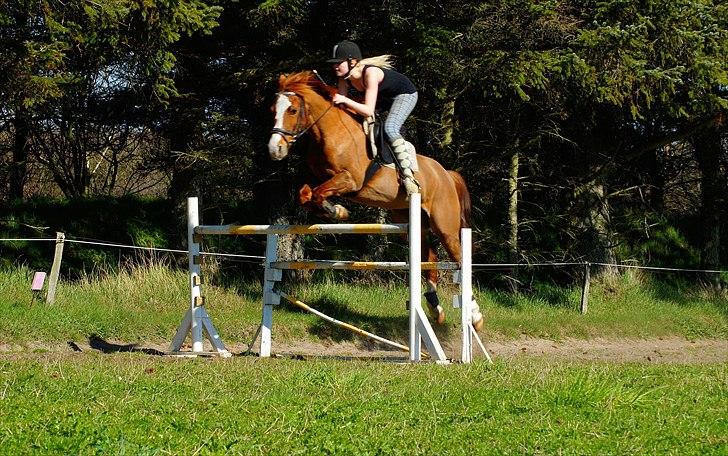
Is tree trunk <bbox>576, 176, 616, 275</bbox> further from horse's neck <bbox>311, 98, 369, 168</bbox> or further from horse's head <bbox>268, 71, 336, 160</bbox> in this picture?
horse's head <bbox>268, 71, 336, 160</bbox>

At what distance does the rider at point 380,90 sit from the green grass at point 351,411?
10.7 feet

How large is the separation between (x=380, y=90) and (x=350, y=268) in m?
2.08

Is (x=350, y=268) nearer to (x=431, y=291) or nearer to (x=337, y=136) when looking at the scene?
(x=337, y=136)

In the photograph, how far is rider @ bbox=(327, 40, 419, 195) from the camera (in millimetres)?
10898

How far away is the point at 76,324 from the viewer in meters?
13.3

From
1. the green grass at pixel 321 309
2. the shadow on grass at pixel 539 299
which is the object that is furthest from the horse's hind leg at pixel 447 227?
the shadow on grass at pixel 539 299

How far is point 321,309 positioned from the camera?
620 inches

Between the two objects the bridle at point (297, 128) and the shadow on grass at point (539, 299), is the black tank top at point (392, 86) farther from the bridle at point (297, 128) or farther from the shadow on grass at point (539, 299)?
the shadow on grass at point (539, 299)

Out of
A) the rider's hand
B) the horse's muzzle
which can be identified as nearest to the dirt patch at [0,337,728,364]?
the horse's muzzle

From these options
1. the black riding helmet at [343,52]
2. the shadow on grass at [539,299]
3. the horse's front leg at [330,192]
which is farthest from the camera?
the shadow on grass at [539,299]

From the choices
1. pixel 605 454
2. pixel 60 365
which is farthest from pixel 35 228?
pixel 605 454

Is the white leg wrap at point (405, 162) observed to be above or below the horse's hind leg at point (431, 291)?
above

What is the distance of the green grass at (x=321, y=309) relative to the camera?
13.5 metres

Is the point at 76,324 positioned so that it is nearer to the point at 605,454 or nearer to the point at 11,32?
the point at 11,32
